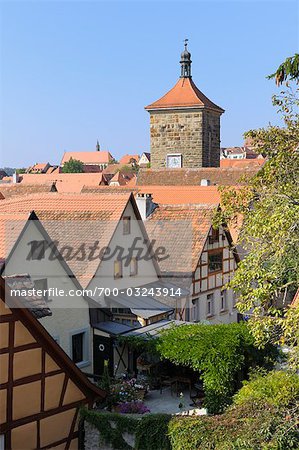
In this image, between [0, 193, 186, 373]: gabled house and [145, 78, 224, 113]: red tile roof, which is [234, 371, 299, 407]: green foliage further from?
[145, 78, 224, 113]: red tile roof

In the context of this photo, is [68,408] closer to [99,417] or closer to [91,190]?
[99,417]

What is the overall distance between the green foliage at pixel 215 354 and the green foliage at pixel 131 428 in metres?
3.18

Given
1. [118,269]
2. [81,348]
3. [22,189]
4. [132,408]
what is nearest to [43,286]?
[81,348]

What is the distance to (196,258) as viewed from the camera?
21.3m

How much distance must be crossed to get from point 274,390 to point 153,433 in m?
2.63

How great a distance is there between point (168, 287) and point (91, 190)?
1268 cm

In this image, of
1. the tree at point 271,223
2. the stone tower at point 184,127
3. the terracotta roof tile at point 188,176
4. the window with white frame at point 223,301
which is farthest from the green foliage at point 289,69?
the stone tower at point 184,127

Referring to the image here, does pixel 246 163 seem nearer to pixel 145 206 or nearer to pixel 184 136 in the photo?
pixel 184 136

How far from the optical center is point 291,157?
1112 cm

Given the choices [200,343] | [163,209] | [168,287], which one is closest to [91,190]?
[163,209]

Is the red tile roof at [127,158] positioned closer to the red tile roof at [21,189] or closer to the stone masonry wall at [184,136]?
the stone masonry wall at [184,136]

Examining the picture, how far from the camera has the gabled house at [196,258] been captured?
21.2 m

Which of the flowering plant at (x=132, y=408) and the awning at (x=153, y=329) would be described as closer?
the flowering plant at (x=132, y=408)

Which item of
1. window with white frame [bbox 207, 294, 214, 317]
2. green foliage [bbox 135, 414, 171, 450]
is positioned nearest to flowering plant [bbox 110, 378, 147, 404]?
green foliage [bbox 135, 414, 171, 450]
